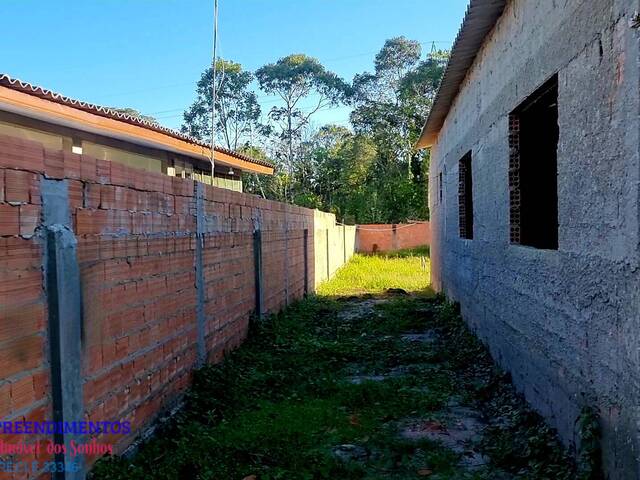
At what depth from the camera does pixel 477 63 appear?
7.09 metres

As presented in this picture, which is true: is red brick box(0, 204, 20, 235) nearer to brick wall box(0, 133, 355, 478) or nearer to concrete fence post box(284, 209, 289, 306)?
brick wall box(0, 133, 355, 478)

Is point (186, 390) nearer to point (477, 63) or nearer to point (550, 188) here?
point (550, 188)

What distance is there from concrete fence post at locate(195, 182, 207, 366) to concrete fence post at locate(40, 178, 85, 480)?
2.03 meters

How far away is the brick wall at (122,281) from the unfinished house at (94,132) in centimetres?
119

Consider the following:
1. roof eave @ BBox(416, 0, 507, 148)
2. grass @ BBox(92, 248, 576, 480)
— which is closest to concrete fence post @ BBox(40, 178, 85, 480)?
grass @ BBox(92, 248, 576, 480)

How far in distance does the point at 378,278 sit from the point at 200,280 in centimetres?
1146

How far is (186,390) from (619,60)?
381 centimetres

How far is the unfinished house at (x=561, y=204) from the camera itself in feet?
8.93

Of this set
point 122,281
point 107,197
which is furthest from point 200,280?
point 107,197

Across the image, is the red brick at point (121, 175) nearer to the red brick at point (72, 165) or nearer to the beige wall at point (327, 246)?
the red brick at point (72, 165)

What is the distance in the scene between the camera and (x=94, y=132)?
10.0 meters

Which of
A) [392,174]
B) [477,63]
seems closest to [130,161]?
[477,63]

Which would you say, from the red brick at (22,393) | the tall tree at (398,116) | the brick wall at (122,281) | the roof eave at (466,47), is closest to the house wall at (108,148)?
the brick wall at (122,281)

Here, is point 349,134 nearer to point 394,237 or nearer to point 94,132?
point 394,237
